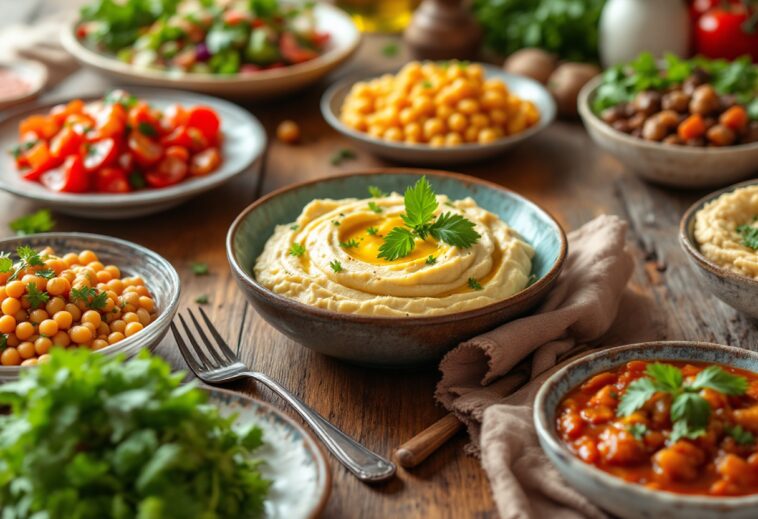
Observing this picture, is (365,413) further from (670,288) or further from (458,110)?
(458,110)

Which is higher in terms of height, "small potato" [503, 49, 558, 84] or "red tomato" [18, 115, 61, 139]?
"small potato" [503, 49, 558, 84]

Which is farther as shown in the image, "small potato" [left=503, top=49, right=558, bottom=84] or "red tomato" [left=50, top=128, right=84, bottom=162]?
"small potato" [left=503, top=49, right=558, bottom=84]

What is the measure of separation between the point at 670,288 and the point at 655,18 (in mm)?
2288

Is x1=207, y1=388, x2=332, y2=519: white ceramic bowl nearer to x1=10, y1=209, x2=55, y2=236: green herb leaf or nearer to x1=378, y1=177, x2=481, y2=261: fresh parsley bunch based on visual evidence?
x1=378, y1=177, x2=481, y2=261: fresh parsley bunch

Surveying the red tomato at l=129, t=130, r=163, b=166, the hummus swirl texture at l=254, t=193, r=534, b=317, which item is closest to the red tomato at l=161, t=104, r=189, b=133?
the red tomato at l=129, t=130, r=163, b=166

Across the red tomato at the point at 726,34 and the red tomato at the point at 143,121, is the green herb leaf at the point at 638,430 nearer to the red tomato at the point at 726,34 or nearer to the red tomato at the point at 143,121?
the red tomato at the point at 143,121

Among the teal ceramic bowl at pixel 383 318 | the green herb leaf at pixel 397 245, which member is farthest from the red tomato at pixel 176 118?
the green herb leaf at pixel 397 245

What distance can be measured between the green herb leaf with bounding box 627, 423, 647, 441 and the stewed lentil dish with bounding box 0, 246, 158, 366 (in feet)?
5.00

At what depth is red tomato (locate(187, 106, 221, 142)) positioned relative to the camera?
4488mm

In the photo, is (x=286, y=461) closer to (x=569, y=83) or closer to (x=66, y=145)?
(x=66, y=145)

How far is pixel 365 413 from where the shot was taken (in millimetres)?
2906

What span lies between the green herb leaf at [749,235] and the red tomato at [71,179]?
8.87 feet

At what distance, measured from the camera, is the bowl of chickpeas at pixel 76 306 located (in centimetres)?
279

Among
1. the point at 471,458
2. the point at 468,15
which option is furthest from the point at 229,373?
the point at 468,15
